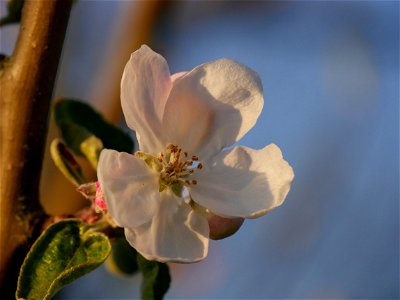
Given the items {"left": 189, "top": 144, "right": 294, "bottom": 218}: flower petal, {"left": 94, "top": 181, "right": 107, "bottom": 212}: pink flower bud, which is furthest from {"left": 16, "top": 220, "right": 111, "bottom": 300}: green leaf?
{"left": 189, "top": 144, "right": 294, "bottom": 218}: flower petal

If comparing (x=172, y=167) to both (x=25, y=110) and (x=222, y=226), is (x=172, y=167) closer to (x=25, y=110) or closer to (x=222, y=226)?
(x=222, y=226)

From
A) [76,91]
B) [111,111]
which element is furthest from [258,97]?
[76,91]

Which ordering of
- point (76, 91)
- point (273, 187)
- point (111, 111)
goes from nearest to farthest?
1. point (273, 187)
2. point (111, 111)
3. point (76, 91)

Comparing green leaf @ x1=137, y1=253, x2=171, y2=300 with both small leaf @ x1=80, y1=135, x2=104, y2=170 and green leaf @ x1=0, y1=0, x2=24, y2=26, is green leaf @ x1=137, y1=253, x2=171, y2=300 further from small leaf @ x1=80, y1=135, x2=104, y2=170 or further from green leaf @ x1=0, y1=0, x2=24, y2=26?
green leaf @ x1=0, y1=0, x2=24, y2=26

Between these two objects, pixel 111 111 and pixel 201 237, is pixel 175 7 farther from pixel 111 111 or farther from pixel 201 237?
pixel 201 237

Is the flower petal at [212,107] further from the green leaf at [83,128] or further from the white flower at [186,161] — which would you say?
the green leaf at [83,128]
